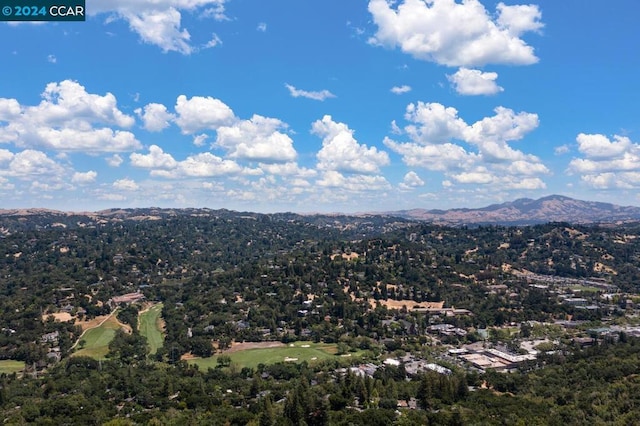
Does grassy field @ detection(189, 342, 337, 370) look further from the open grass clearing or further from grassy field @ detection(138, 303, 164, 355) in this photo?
the open grass clearing

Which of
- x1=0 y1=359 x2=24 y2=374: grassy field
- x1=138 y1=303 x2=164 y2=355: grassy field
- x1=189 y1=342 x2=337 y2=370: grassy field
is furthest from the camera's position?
x1=138 y1=303 x2=164 y2=355: grassy field

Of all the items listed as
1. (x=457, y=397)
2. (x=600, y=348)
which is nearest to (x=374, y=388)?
(x=457, y=397)

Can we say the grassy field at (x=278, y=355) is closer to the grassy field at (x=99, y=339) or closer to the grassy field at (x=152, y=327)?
the grassy field at (x=152, y=327)

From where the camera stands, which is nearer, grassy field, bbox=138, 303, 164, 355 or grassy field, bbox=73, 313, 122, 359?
grassy field, bbox=73, 313, 122, 359

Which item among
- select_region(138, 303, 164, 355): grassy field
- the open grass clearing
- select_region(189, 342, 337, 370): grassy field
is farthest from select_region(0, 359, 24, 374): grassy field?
select_region(189, 342, 337, 370): grassy field

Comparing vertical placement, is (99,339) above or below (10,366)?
above

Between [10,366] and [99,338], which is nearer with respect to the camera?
[10,366]

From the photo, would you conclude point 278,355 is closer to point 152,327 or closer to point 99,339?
point 152,327

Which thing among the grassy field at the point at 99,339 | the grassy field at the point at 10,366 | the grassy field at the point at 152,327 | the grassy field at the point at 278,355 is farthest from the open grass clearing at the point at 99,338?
the grassy field at the point at 278,355

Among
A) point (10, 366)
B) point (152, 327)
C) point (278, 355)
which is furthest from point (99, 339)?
point (278, 355)
